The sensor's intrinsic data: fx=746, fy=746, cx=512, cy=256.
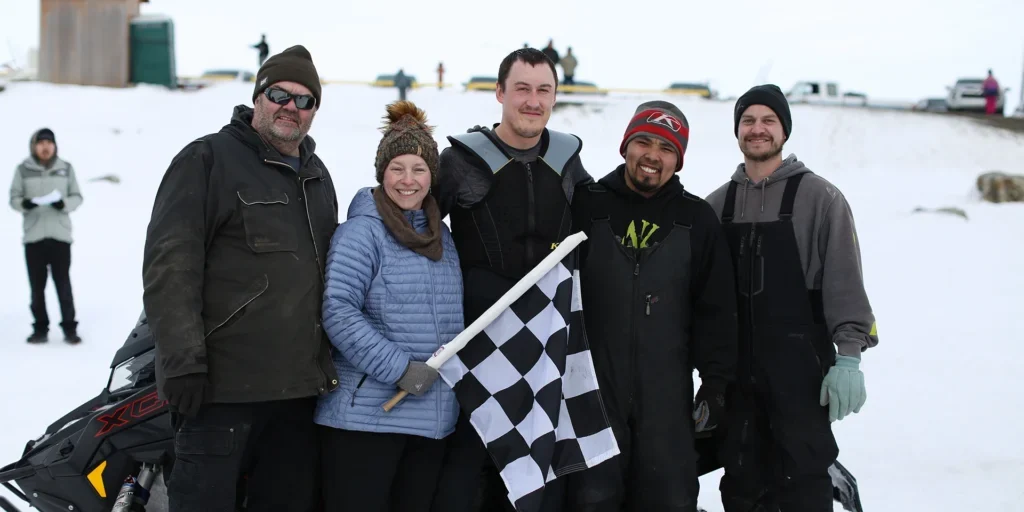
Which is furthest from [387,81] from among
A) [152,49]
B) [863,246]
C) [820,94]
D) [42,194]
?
[42,194]

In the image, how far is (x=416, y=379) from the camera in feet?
Answer: 8.23

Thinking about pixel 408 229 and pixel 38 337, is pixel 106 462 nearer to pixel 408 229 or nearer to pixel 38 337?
pixel 408 229

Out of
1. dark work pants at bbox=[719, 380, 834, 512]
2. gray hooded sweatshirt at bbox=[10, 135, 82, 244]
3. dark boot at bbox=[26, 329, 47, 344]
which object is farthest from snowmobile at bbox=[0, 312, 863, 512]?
gray hooded sweatshirt at bbox=[10, 135, 82, 244]

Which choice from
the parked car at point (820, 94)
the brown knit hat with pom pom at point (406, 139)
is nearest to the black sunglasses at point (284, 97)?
the brown knit hat with pom pom at point (406, 139)

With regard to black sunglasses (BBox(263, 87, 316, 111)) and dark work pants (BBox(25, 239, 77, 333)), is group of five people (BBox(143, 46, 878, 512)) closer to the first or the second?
black sunglasses (BBox(263, 87, 316, 111))

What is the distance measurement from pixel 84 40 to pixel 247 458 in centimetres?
1995

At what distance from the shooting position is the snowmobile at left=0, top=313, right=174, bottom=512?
101 inches

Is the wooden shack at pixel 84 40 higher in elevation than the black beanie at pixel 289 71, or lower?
higher

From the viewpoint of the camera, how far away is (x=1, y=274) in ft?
27.3

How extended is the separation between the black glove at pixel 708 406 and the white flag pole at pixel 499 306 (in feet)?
2.49

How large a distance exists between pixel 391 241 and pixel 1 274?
7.77 m

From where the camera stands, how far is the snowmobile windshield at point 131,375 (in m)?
2.77

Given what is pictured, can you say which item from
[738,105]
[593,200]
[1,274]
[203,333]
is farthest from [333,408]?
[1,274]

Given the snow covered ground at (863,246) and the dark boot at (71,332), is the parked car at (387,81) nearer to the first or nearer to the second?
the snow covered ground at (863,246)
